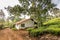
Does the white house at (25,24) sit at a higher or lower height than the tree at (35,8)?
lower

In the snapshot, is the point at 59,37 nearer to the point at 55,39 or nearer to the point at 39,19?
the point at 55,39

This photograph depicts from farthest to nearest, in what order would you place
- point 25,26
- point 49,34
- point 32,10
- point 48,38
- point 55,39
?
point 25,26 < point 32,10 < point 49,34 < point 48,38 < point 55,39

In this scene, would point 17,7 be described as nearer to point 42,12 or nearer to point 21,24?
point 42,12

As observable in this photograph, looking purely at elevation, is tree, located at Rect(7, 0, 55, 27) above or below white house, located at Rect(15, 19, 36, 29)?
above

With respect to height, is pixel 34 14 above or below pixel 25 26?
above

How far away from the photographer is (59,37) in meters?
24.7

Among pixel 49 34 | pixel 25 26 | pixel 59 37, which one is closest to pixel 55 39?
pixel 59 37

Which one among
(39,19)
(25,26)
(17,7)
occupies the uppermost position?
(17,7)

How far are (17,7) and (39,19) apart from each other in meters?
6.19

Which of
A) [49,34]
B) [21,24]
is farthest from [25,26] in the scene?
[49,34]

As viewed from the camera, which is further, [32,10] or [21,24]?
Result: [21,24]

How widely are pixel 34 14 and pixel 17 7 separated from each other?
4.55 m

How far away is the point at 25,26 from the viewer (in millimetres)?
53312

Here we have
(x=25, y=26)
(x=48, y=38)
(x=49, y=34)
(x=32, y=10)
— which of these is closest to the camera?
(x=48, y=38)
